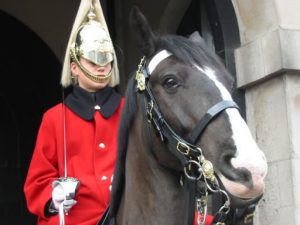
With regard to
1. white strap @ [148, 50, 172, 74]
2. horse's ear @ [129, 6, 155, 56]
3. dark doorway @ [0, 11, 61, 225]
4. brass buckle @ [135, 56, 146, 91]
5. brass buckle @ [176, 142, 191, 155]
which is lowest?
dark doorway @ [0, 11, 61, 225]

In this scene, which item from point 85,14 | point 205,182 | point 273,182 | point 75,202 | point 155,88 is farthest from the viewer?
point 273,182

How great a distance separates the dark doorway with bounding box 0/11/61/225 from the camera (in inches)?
250

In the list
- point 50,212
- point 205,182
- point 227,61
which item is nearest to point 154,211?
point 205,182

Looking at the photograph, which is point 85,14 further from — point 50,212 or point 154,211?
point 154,211

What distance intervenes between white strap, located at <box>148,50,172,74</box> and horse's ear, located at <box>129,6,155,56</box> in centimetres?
4

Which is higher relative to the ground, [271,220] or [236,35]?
[236,35]

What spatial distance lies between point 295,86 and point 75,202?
1.57 m

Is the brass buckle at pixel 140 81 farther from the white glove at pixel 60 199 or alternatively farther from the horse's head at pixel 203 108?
the white glove at pixel 60 199

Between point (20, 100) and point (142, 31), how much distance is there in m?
4.34

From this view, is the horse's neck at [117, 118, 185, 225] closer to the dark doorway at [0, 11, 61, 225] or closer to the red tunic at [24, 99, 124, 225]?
the red tunic at [24, 99, 124, 225]

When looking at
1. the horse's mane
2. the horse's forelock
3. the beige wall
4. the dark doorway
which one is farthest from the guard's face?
the dark doorway

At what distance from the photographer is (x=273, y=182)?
362 cm

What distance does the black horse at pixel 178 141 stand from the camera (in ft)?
6.34

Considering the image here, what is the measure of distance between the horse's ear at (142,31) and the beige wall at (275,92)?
4.77 ft
